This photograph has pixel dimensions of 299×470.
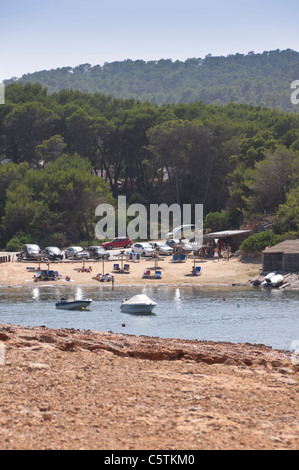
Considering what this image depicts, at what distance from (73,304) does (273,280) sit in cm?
1765

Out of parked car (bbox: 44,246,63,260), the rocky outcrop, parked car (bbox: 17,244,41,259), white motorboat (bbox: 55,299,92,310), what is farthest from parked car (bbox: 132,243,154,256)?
the rocky outcrop

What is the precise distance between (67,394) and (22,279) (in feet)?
152

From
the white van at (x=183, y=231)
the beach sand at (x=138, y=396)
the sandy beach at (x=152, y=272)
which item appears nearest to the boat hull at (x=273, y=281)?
the sandy beach at (x=152, y=272)

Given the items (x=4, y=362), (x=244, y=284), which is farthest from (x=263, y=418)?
(x=244, y=284)

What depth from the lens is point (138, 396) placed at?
1322 cm

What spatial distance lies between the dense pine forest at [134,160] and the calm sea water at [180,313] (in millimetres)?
15660

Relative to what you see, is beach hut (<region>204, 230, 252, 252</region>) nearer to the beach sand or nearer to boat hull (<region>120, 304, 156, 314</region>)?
boat hull (<region>120, 304, 156, 314</region>)

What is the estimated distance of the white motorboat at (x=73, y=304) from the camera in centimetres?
4497

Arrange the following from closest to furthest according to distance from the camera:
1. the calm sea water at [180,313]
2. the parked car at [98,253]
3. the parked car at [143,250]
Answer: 1. the calm sea water at [180,313]
2. the parked car at [98,253]
3. the parked car at [143,250]

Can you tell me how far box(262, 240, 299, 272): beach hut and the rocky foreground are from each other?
126 ft

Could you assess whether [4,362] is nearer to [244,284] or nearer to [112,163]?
[244,284]

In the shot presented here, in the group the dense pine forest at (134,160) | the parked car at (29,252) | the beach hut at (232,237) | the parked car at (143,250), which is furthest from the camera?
the dense pine forest at (134,160)

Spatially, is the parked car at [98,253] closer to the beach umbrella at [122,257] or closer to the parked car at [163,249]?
the beach umbrella at [122,257]

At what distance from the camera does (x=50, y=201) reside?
250 feet
